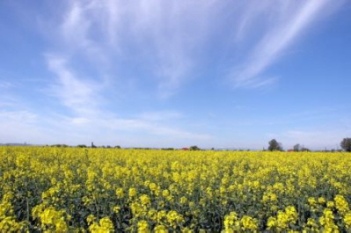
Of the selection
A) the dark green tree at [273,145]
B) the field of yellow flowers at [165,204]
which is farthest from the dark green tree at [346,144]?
the field of yellow flowers at [165,204]

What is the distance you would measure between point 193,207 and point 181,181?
2.89 m

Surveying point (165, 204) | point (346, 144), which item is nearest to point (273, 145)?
point (346, 144)

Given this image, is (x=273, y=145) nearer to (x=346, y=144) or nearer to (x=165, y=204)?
(x=346, y=144)

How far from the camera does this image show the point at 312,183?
1166cm

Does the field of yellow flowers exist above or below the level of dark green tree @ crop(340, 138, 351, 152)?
below

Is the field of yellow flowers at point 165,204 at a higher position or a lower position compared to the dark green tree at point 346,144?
lower

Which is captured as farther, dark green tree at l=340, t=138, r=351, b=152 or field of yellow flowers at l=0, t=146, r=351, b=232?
dark green tree at l=340, t=138, r=351, b=152

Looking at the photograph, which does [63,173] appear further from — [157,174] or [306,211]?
[306,211]

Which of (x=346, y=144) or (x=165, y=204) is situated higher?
(x=346, y=144)

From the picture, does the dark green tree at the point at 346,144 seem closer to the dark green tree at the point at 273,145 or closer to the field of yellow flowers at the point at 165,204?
the dark green tree at the point at 273,145

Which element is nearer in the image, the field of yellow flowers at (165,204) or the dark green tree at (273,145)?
the field of yellow flowers at (165,204)

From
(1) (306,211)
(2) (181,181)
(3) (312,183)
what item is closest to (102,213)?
(2) (181,181)

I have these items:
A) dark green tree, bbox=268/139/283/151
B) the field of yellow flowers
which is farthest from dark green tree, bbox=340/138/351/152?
the field of yellow flowers

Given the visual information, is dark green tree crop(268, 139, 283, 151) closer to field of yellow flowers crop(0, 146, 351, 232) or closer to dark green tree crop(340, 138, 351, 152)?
dark green tree crop(340, 138, 351, 152)
